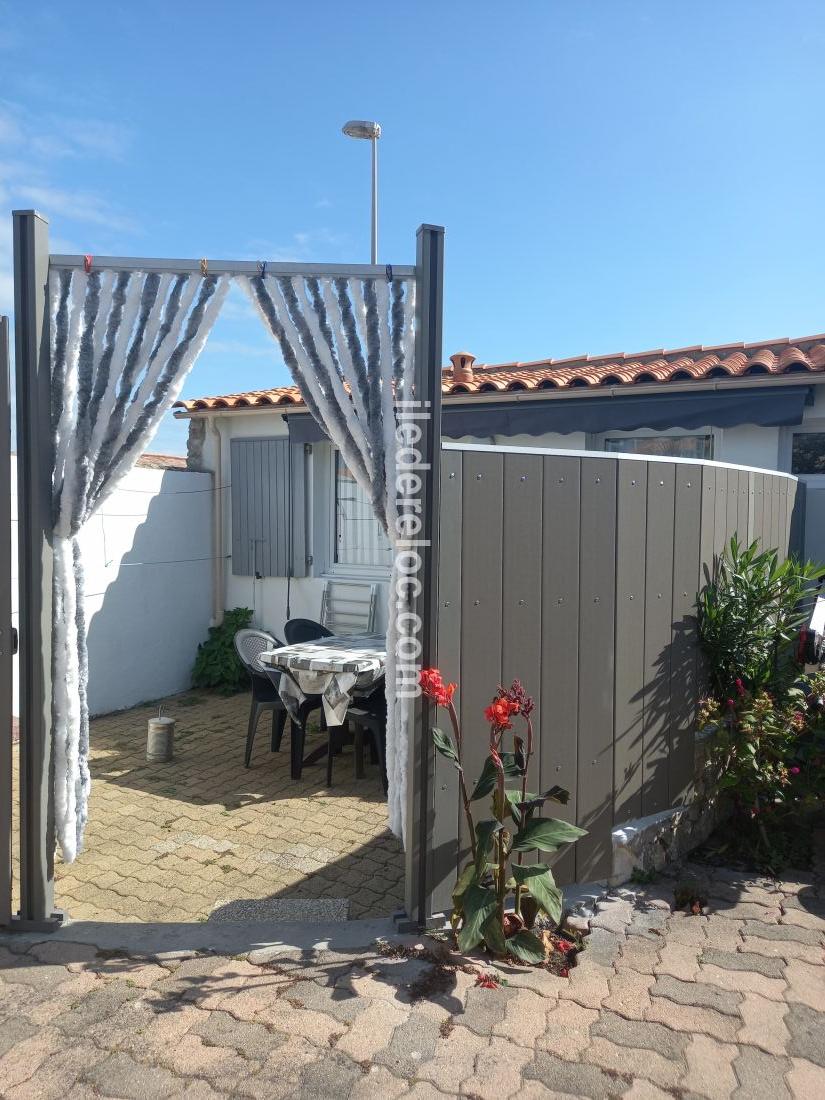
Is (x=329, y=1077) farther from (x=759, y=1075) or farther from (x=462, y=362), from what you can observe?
(x=462, y=362)

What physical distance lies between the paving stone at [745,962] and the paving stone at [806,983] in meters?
0.04

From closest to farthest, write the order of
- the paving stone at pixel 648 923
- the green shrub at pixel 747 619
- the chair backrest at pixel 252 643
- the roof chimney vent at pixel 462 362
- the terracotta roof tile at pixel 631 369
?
the paving stone at pixel 648 923 < the green shrub at pixel 747 619 < the terracotta roof tile at pixel 631 369 < the chair backrest at pixel 252 643 < the roof chimney vent at pixel 462 362

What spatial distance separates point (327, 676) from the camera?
4.65 m

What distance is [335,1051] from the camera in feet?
7.05

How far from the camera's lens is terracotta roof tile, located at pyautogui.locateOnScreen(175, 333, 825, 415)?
545 cm

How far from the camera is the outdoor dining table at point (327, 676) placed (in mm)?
4598

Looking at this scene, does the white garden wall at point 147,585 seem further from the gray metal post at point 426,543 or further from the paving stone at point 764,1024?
the paving stone at point 764,1024

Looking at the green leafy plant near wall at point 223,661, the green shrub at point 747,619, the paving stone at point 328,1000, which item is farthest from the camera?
the green leafy plant near wall at point 223,661

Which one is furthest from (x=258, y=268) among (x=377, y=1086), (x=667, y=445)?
(x=667, y=445)

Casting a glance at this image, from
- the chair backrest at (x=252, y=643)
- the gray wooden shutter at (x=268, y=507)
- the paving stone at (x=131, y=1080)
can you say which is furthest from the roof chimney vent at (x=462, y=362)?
the paving stone at (x=131, y=1080)

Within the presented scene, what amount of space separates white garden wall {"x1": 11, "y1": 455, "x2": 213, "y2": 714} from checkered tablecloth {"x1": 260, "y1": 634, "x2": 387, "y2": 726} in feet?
7.20

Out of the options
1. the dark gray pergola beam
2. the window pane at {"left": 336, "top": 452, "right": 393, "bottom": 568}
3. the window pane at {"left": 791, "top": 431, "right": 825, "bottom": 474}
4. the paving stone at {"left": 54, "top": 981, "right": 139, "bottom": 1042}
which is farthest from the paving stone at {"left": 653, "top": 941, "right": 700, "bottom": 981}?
the window pane at {"left": 336, "top": 452, "right": 393, "bottom": 568}

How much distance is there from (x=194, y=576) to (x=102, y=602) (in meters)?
1.15

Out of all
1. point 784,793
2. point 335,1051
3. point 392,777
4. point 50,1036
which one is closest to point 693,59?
point 784,793
